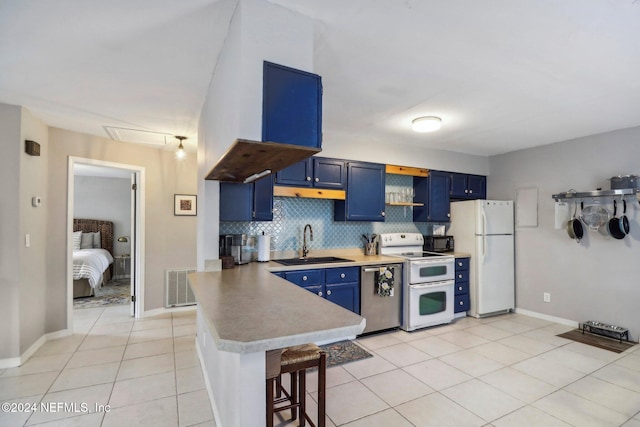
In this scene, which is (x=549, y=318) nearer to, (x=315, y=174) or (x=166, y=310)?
(x=315, y=174)

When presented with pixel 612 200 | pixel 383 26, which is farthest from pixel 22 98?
pixel 612 200

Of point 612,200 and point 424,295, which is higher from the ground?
point 612,200

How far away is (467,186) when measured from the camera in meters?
5.03

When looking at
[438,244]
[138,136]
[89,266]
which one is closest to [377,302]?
[438,244]

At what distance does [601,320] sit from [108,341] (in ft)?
19.4

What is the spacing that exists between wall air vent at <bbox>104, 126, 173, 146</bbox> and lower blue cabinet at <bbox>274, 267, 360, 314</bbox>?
7.85ft

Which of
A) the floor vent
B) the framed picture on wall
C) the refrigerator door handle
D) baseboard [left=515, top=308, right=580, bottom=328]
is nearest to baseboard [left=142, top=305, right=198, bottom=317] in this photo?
the floor vent

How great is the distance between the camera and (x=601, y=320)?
383 cm

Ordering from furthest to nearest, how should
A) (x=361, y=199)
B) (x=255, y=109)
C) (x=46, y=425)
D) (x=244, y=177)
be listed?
(x=361, y=199), (x=244, y=177), (x=46, y=425), (x=255, y=109)

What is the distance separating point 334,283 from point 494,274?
102 inches

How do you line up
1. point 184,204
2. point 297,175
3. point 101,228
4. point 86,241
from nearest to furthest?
point 297,175 < point 184,204 < point 86,241 < point 101,228

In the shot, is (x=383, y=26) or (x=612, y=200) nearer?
(x=383, y=26)

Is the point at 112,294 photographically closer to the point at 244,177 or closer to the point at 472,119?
the point at 244,177

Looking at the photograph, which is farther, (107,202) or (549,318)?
(107,202)
